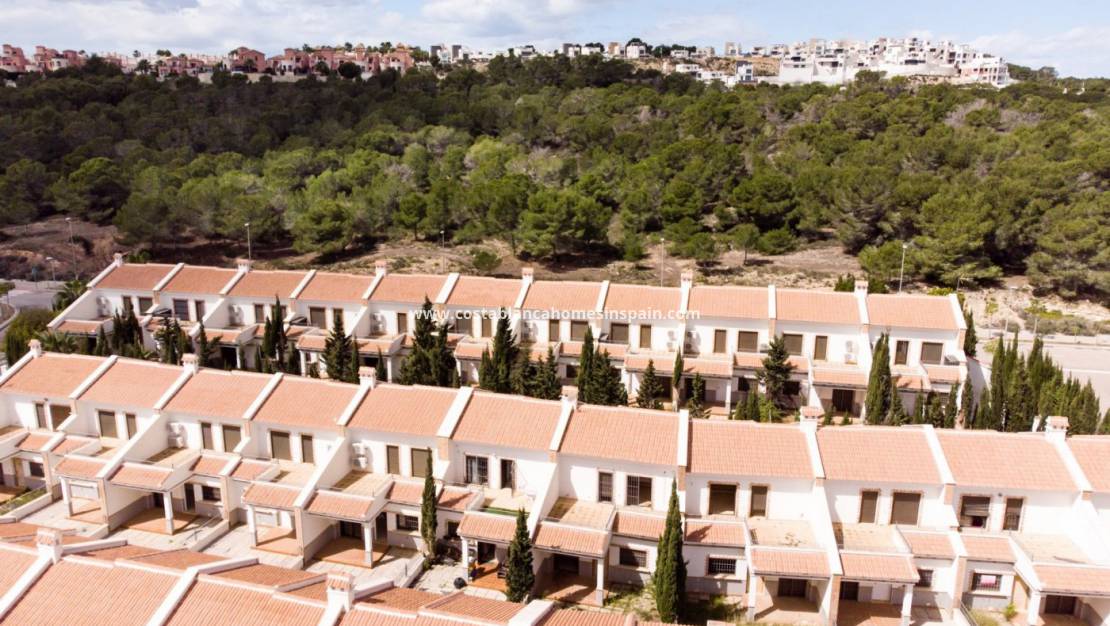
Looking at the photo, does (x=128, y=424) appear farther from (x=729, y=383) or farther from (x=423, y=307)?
(x=729, y=383)

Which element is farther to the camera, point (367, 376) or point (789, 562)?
point (367, 376)

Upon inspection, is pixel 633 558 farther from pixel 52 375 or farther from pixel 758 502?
pixel 52 375

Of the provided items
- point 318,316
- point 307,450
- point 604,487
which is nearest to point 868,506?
point 604,487

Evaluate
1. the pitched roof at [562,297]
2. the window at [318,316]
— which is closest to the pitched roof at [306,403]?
the pitched roof at [562,297]

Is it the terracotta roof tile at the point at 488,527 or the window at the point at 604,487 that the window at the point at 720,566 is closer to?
the window at the point at 604,487

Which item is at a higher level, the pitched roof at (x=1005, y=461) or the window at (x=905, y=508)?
the pitched roof at (x=1005, y=461)

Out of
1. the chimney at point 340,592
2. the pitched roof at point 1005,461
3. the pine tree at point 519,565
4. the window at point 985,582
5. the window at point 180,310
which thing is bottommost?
the window at point 985,582

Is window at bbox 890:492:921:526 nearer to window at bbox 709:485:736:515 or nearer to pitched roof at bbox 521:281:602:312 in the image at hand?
window at bbox 709:485:736:515
